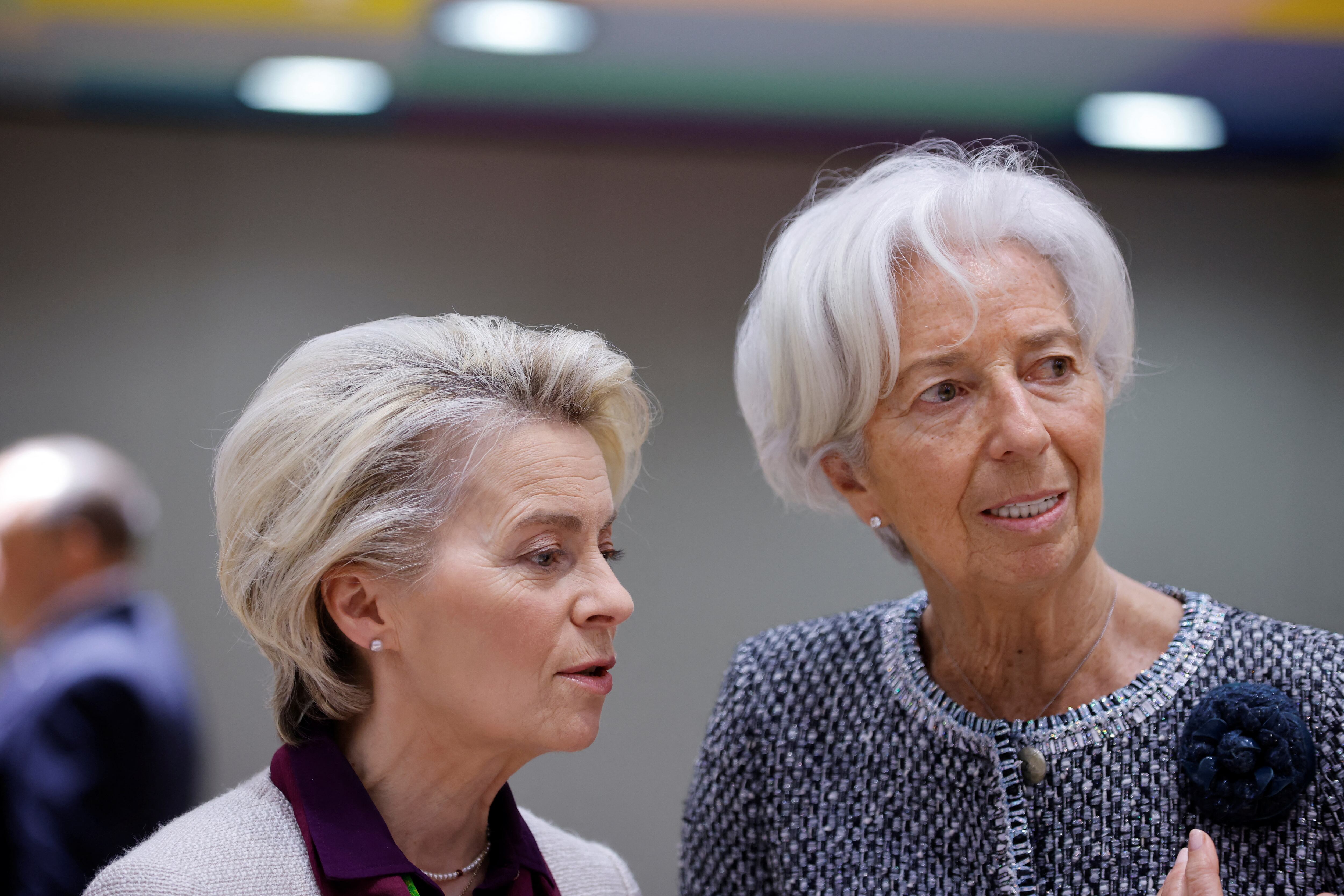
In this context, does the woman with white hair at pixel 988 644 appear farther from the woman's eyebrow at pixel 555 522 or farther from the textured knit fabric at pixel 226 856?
the textured knit fabric at pixel 226 856

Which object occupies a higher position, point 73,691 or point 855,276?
point 855,276

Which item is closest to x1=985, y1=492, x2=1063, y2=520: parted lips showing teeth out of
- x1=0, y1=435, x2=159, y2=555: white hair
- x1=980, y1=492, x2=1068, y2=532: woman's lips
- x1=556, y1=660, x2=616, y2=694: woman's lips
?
x1=980, y1=492, x2=1068, y2=532: woman's lips

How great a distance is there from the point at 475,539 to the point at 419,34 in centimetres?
264

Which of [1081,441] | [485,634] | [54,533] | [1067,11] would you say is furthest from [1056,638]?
[54,533]

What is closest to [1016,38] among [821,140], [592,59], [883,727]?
[821,140]

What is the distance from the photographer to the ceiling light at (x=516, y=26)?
3.44 meters

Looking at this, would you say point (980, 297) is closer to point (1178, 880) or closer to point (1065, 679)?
point (1065, 679)

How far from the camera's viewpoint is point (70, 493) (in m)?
3.35

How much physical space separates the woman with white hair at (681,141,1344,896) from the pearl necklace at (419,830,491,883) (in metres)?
0.43

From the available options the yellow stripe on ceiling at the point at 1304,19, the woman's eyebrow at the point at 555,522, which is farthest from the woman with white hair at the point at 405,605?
the yellow stripe on ceiling at the point at 1304,19

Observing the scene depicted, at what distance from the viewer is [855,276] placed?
1.63 metres

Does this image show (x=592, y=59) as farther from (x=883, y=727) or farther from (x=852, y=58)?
(x=883, y=727)

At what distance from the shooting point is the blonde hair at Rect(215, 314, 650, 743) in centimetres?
138

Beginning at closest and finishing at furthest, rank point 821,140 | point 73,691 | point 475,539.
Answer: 1. point 475,539
2. point 73,691
3. point 821,140
